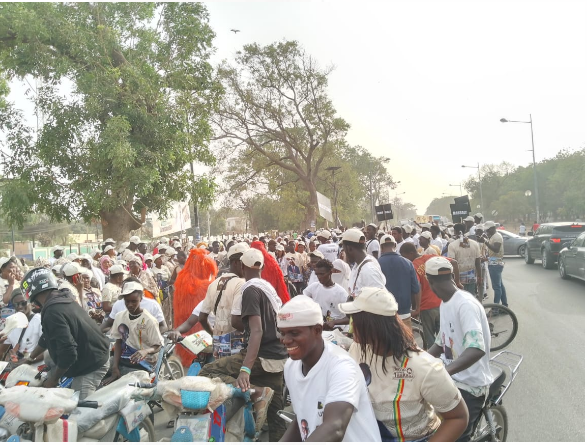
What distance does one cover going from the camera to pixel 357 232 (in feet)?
18.6

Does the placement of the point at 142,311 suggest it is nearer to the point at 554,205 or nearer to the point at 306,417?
the point at 306,417

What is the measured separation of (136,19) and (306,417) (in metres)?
19.7

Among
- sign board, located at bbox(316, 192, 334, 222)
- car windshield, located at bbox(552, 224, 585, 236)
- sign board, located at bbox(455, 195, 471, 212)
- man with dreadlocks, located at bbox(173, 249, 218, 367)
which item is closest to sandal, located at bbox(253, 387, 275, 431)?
man with dreadlocks, located at bbox(173, 249, 218, 367)

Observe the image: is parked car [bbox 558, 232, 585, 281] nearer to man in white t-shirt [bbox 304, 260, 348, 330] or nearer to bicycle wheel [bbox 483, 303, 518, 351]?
bicycle wheel [bbox 483, 303, 518, 351]

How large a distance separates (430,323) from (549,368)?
153 cm

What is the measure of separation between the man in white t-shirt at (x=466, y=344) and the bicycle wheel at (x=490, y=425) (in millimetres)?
138

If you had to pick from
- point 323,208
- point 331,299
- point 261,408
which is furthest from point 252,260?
point 323,208

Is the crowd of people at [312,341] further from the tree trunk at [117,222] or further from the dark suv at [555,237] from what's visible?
the dark suv at [555,237]

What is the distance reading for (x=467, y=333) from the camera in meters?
3.28

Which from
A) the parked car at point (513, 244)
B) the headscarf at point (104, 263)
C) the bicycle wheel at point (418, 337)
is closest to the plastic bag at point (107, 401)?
the bicycle wheel at point (418, 337)

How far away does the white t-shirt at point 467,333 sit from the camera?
3266 millimetres

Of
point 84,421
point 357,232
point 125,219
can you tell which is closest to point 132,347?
point 84,421

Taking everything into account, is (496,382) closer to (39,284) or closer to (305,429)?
(305,429)

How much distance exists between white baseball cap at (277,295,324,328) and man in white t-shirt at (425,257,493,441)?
1.11 m
